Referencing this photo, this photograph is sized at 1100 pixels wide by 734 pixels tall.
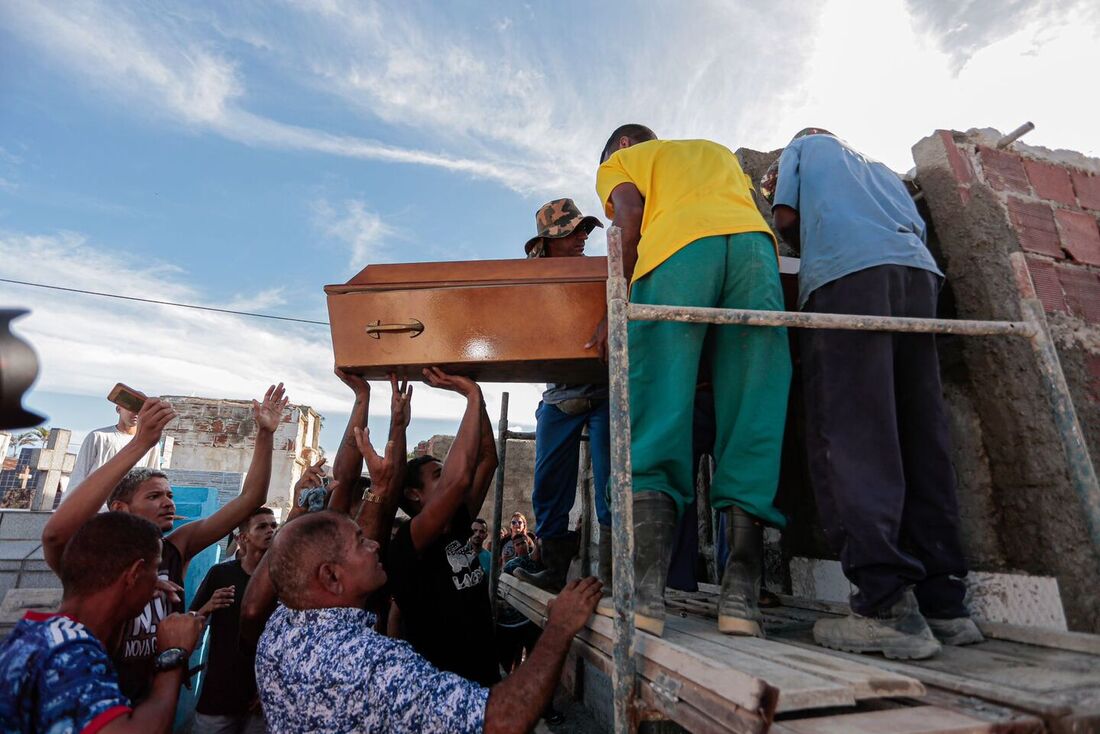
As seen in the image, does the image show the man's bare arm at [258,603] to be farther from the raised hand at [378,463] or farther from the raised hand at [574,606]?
the raised hand at [574,606]

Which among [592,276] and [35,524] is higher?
[592,276]

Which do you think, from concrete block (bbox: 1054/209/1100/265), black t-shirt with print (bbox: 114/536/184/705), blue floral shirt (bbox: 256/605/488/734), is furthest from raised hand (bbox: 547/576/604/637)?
concrete block (bbox: 1054/209/1100/265)

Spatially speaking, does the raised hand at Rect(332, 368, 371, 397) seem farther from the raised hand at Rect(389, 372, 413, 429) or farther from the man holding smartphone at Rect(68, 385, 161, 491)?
the man holding smartphone at Rect(68, 385, 161, 491)

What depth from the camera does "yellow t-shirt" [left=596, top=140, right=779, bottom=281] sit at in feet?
5.98

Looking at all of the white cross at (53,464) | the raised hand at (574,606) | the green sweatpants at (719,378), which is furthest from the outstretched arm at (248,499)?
the white cross at (53,464)

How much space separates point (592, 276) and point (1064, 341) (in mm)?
1729

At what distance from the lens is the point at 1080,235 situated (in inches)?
95.3

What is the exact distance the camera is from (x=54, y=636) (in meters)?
1.55

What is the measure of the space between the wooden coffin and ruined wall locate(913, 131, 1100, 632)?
69 cm

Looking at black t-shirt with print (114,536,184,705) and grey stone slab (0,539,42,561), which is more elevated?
grey stone slab (0,539,42,561)

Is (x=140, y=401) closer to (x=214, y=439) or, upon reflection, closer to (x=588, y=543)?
(x=588, y=543)

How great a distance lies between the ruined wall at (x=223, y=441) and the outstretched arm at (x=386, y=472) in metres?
19.3

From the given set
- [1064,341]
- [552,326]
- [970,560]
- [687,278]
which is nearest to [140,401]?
[552,326]

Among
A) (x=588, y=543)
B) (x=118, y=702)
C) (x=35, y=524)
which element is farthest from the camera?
(x=35, y=524)
